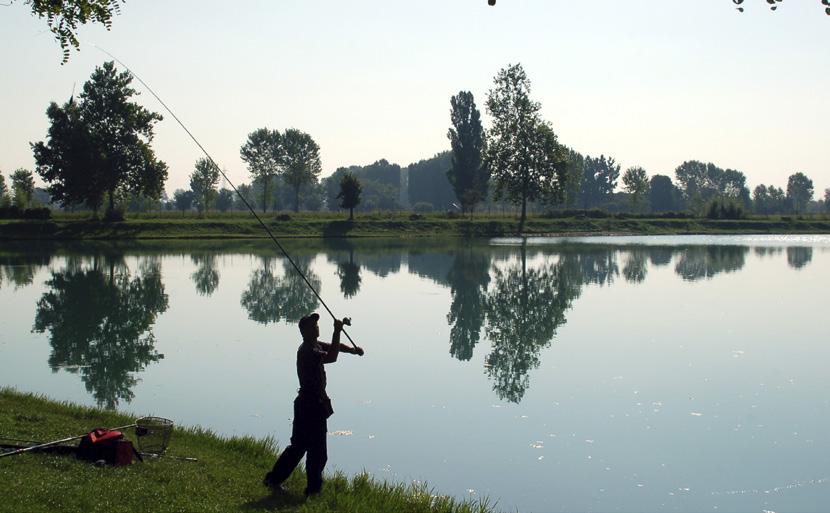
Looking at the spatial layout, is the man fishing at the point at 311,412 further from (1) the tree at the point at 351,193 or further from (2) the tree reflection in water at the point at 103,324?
(1) the tree at the point at 351,193

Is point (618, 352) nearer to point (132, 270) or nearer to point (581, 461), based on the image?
point (581, 461)

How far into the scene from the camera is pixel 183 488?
8.56 m

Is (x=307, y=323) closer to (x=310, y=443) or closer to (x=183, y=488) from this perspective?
(x=310, y=443)

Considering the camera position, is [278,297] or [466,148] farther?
[466,148]

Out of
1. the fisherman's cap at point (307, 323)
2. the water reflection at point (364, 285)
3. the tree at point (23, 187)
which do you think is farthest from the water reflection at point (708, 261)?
the tree at point (23, 187)

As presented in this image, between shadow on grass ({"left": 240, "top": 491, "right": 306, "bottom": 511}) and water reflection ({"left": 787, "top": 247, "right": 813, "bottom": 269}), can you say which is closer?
shadow on grass ({"left": 240, "top": 491, "right": 306, "bottom": 511})

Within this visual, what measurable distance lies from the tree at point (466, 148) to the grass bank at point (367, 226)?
13327 mm

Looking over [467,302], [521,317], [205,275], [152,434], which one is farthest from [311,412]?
[205,275]

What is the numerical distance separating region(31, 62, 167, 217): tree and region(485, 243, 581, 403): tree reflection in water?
49.5 meters

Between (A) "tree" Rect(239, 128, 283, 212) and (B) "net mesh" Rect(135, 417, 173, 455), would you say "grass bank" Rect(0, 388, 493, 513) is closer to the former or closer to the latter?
(B) "net mesh" Rect(135, 417, 173, 455)

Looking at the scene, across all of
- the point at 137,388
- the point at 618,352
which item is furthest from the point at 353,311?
the point at 137,388

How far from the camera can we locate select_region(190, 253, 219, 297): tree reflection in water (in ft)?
107

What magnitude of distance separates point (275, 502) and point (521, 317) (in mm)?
17567

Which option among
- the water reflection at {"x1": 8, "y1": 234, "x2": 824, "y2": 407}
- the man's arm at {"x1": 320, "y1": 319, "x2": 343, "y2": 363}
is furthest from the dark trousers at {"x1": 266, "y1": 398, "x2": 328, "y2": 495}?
the water reflection at {"x1": 8, "y1": 234, "x2": 824, "y2": 407}
